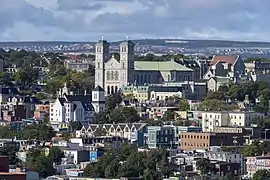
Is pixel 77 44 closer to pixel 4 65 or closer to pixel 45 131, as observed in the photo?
pixel 4 65

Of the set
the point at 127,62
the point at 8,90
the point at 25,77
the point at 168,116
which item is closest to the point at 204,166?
the point at 168,116

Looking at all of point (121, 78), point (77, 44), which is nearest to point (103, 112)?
point (121, 78)

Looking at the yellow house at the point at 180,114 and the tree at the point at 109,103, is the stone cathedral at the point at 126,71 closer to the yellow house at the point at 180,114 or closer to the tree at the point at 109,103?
the tree at the point at 109,103

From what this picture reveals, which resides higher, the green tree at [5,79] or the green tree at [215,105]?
the green tree at [5,79]

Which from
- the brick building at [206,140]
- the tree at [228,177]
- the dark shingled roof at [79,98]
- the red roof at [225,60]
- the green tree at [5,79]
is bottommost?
the tree at [228,177]

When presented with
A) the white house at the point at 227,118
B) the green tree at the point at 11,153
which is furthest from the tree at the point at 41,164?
the white house at the point at 227,118

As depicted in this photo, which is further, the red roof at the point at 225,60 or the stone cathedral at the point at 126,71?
the red roof at the point at 225,60
